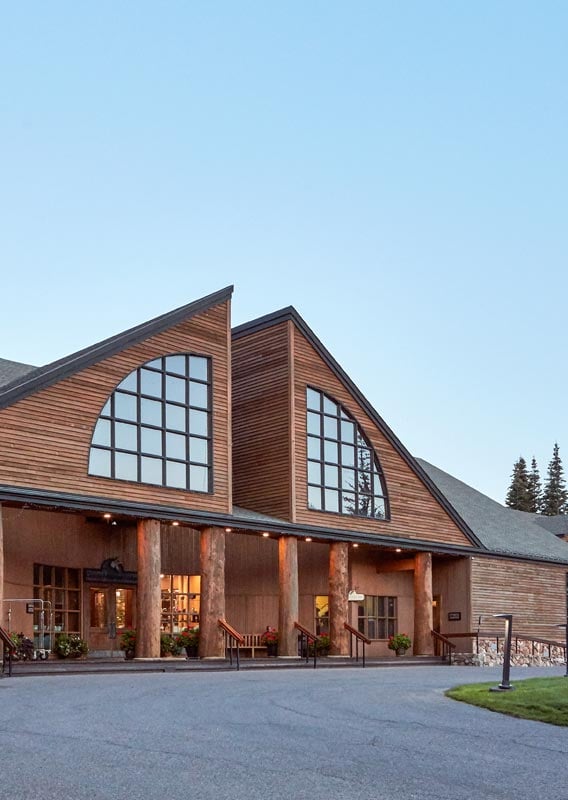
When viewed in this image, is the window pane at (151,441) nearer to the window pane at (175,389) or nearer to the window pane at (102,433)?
the window pane at (175,389)

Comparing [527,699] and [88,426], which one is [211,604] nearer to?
[88,426]

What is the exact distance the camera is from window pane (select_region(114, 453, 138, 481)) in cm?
2611

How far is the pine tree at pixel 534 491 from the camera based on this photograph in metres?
99.2

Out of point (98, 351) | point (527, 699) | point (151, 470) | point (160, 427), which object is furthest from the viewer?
point (160, 427)

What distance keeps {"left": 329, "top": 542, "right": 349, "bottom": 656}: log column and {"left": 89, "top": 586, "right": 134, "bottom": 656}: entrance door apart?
587cm

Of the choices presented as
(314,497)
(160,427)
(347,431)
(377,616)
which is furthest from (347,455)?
(160,427)

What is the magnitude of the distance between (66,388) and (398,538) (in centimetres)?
1291

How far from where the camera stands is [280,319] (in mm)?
31812

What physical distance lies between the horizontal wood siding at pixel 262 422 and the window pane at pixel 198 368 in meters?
3.16

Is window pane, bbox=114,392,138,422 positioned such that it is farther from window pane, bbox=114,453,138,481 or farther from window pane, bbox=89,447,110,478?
window pane, bbox=89,447,110,478

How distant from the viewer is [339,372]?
108ft

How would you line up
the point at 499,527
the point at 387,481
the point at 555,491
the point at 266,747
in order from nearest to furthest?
the point at 266,747, the point at 387,481, the point at 499,527, the point at 555,491

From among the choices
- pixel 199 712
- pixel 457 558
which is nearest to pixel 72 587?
pixel 457 558

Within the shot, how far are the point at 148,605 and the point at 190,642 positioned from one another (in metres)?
2.39
